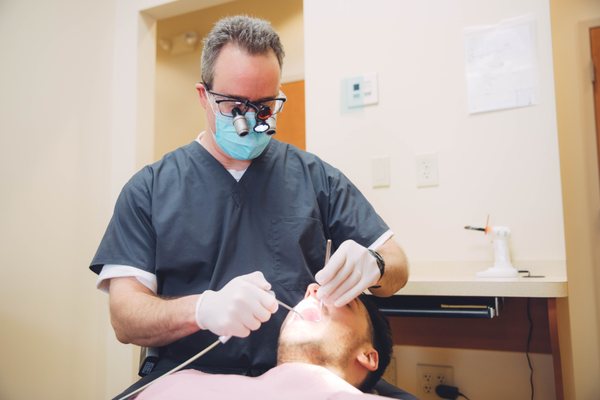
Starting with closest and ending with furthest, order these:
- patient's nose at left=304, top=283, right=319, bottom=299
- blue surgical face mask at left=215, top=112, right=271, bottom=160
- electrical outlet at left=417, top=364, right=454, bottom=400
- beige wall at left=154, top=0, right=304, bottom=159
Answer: patient's nose at left=304, top=283, right=319, bottom=299 < blue surgical face mask at left=215, top=112, right=271, bottom=160 < electrical outlet at left=417, top=364, right=454, bottom=400 < beige wall at left=154, top=0, right=304, bottom=159

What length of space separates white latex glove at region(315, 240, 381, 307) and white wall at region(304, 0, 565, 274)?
73 cm

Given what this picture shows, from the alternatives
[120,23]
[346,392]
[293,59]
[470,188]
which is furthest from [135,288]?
[293,59]

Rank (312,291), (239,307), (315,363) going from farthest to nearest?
(312,291)
(315,363)
(239,307)

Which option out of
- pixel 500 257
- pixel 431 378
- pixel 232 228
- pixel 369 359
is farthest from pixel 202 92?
pixel 431 378

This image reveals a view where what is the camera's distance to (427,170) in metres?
1.82

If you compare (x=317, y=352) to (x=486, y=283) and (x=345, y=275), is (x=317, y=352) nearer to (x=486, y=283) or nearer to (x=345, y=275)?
(x=345, y=275)

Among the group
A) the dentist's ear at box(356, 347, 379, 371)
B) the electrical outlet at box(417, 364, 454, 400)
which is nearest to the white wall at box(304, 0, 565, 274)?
the electrical outlet at box(417, 364, 454, 400)

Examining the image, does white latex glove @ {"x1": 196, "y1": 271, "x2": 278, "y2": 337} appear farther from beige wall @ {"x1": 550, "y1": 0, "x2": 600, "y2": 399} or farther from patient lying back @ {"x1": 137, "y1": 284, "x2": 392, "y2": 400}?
beige wall @ {"x1": 550, "y1": 0, "x2": 600, "y2": 399}

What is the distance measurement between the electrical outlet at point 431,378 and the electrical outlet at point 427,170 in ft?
2.27

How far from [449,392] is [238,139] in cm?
121

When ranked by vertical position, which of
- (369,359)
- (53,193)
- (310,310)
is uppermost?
(53,193)

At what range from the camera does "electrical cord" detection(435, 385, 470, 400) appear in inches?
68.7

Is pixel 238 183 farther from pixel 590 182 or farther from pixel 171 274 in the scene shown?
pixel 590 182

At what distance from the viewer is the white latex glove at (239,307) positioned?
0.98 metres
